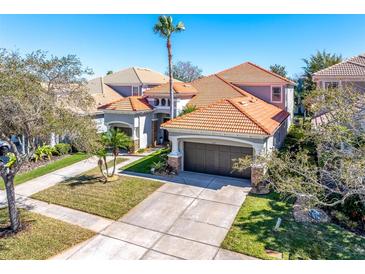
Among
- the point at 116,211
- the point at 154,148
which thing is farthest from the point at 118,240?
the point at 154,148

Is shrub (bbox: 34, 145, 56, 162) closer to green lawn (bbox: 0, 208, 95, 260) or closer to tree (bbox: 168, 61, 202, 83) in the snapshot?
green lawn (bbox: 0, 208, 95, 260)

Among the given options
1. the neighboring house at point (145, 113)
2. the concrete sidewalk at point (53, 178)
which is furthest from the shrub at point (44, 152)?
the neighboring house at point (145, 113)

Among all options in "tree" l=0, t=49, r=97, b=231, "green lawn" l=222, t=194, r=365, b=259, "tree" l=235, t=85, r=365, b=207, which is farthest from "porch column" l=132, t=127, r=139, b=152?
"tree" l=235, t=85, r=365, b=207

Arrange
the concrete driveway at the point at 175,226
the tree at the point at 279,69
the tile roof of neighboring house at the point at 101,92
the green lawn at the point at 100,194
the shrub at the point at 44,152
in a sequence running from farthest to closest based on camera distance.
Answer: the tree at the point at 279,69 → the tile roof of neighboring house at the point at 101,92 → the shrub at the point at 44,152 → the green lawn at the point at 100,194 → the concrete driveway at the point at 175,226

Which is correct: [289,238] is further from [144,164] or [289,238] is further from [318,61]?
[318,61]

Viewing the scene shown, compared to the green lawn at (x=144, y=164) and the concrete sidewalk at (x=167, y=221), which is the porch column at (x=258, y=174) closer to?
the concrete sidewalk at (x=167, y=221)
